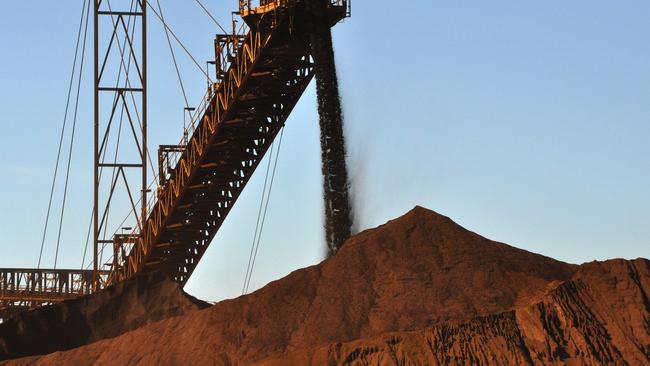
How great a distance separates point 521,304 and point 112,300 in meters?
15.1

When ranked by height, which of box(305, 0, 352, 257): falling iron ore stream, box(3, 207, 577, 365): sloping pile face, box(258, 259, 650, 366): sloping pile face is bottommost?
box(258, 259, 650, 366): sloping pile face

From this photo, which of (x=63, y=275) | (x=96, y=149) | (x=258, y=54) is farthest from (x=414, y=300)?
(x=63, y=275)

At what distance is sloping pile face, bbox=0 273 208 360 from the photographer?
4719cm

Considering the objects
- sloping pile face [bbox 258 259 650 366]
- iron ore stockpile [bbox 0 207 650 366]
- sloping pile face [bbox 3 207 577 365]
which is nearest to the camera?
sloping pile face [bbox 258 259 650 366]

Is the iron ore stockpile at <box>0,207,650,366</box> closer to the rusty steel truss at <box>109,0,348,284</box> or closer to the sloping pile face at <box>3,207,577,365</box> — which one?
the sloping pile face at <box>3,207,577,365</box>

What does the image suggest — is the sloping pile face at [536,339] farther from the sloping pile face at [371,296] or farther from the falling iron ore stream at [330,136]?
the falling iron ore stream at [330,136]

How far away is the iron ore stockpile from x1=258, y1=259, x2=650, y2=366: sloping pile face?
0.02 meters

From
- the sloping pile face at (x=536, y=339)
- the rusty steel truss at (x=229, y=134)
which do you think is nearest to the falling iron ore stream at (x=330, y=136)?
the rusty steel truss at (x=229, y=134)

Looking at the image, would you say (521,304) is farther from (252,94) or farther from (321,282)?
(252,94)

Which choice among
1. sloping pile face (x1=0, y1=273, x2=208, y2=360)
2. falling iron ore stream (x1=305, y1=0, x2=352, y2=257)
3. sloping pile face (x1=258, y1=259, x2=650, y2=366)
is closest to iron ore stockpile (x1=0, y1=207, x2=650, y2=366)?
sloping pile face (x1=258, y1=259, x2=650, y2=366)

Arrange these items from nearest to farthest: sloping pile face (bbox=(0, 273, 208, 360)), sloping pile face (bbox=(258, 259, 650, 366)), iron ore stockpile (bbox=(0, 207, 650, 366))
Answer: sloping pile face (bbox=(258, 259, 650, 366)), iron ore stockpile (bbox=(0, 207, 650, 366)), sloping pile face (bbox=(0, 273, 208, 360))

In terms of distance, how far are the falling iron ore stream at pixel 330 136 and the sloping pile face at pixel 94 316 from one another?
4.75 metres

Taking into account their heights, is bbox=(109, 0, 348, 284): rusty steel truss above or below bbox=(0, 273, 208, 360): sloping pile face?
above

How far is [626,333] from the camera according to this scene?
34.5 meters
